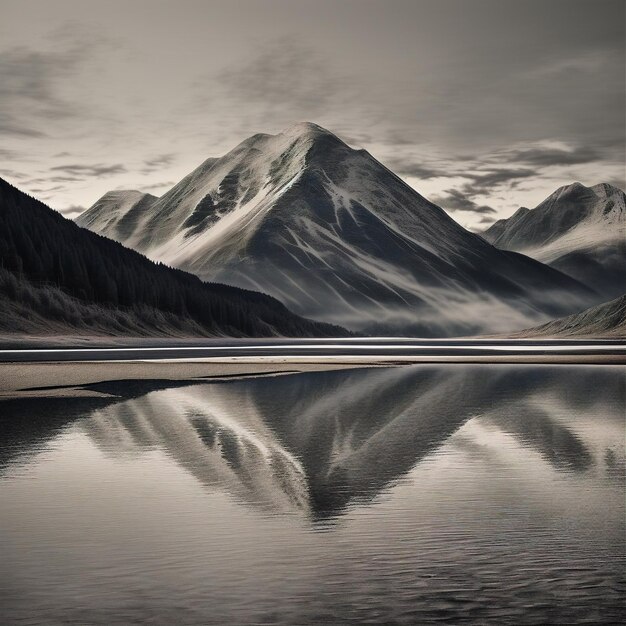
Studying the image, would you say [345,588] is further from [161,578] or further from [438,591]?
[161,578]

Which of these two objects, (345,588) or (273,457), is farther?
(273,457)

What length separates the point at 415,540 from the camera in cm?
1698

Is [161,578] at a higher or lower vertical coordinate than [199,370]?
lower

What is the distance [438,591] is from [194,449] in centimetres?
1576

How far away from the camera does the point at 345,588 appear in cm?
1399

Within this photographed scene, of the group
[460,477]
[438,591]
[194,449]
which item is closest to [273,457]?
[194,449]

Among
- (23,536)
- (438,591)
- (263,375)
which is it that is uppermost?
(263,375)

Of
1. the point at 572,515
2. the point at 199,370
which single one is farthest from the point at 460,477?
the point at 199,370

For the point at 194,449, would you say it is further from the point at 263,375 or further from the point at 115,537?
the point at 263,375

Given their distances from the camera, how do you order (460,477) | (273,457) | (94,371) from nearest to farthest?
(460,477) → (273,457) → (94,371)

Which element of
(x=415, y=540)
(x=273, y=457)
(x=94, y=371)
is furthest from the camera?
(x=94, y=371)

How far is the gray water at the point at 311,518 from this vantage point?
13.3m

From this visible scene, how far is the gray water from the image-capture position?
1330 centimetres

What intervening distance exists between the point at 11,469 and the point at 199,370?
180 ft
